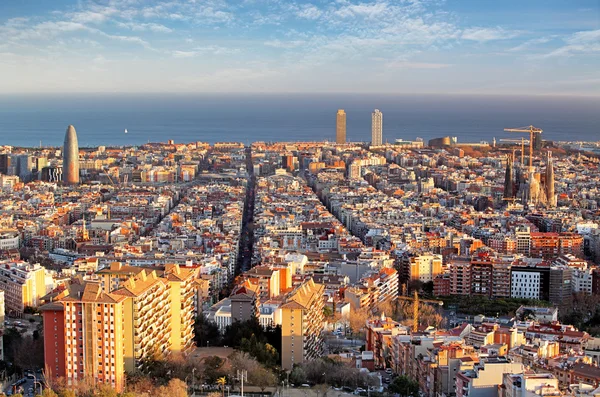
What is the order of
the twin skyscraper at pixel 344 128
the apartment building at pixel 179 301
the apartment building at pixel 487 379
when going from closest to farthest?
the apartment building at pixel 487 379 < the apartment building at pixel 179 301 < the twin skyscraper at pixel 344 128

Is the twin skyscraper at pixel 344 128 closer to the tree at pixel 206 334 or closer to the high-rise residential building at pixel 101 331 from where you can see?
the tree at pixel 206 334

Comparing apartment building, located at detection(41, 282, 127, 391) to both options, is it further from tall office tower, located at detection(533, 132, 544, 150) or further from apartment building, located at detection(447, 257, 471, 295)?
tall office tower, located at detection(533, 132, 544, 150)

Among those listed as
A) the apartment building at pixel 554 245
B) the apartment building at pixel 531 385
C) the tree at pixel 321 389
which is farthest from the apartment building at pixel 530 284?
the apartment building at pixel 531 385

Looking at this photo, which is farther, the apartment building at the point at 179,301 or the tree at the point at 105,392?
the apartment building at the point at 179,301

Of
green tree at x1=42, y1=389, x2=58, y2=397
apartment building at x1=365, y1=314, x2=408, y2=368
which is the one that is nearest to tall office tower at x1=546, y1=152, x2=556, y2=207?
apartment building at x1=365, y1=314, x2=408, y2=368

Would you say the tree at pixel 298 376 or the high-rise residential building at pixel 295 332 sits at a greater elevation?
the high-rise residential building at pixel 295 332


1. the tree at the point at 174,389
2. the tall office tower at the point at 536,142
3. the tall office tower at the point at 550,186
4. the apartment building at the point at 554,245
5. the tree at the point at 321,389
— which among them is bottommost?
the tree at the point at 321,389

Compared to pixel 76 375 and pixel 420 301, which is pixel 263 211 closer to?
pixel 420 301

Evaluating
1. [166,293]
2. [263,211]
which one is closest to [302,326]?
[166,293]
